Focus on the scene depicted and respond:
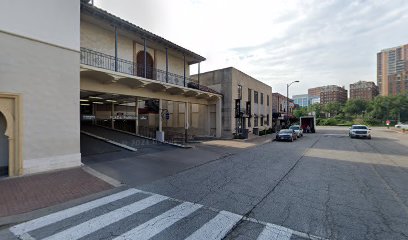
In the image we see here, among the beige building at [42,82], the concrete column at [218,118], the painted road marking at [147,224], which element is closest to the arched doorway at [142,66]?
the beige building at [42,82]

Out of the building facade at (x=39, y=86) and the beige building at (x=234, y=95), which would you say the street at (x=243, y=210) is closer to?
the building facade at (x=39, y=86)

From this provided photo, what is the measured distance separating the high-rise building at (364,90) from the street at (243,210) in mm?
130340

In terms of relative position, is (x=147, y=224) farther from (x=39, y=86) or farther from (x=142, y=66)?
(x=142, y=66)

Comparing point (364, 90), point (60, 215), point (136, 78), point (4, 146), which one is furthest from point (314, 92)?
point (60, 215)

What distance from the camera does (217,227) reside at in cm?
393

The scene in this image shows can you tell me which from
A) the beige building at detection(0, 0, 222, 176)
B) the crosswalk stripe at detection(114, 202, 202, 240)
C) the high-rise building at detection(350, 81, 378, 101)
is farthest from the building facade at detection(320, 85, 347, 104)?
the crosswalk stripe at detection(114, 202, 202, 240)

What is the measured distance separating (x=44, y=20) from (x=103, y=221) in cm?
859

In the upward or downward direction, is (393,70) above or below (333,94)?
above

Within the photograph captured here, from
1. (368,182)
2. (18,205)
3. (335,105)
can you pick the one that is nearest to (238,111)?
(368,182)

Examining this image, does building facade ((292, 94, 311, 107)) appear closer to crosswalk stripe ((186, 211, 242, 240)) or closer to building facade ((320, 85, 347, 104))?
building facade ((320, 85, 347, 104))

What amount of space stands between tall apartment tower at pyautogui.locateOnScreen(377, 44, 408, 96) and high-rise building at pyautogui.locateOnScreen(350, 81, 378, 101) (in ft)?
11.8

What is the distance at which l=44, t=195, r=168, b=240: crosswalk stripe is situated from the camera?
3699mm

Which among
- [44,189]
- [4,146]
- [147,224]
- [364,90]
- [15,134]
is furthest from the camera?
[364,90]

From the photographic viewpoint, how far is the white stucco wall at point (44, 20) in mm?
7102
